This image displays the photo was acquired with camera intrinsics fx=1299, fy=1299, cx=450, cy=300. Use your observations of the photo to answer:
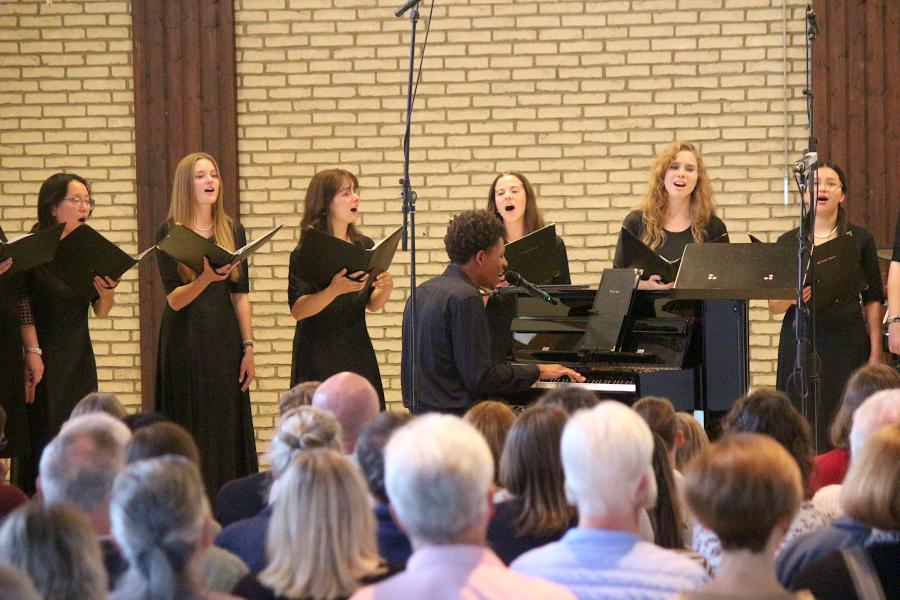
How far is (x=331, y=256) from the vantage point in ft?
18.9

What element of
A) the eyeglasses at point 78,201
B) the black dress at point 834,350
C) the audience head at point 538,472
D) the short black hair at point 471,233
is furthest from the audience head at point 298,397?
the black dress at point 834,350

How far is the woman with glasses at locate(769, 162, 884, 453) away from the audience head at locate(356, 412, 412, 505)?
3229 millimetres

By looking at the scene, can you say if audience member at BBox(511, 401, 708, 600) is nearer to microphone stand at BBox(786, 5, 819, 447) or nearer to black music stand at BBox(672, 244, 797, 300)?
microphone stand at BBox(786, 5, 819, 447)

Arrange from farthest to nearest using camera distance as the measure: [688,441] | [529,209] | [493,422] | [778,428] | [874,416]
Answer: [529,209]
[688,441]
[493,422]
[778,428]
[874,416]

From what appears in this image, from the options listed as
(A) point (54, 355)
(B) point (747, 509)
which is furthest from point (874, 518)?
(A) point (54, 355)

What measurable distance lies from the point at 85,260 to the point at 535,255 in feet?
6.64

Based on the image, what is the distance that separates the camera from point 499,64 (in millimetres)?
7957

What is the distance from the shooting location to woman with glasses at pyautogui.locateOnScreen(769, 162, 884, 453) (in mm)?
6105

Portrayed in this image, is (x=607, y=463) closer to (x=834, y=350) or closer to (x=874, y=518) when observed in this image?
(x=874, y=518)

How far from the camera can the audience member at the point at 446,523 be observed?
7.52 ft

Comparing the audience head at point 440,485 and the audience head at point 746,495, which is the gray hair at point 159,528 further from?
the audience head at point 746,495

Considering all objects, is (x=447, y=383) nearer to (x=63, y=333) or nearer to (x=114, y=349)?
(x=63, y=333)

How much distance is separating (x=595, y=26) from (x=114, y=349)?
3592 millimetres

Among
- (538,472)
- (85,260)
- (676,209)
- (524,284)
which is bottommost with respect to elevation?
(538,472)
